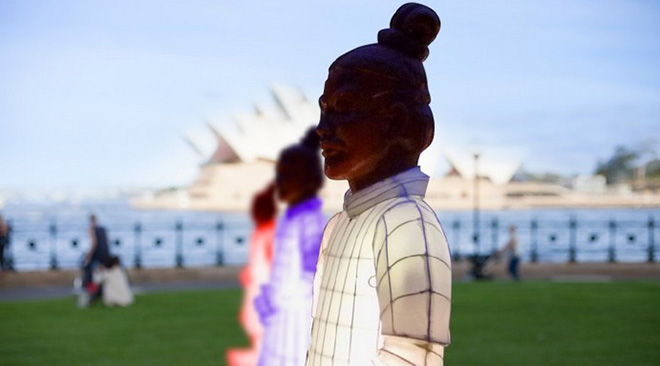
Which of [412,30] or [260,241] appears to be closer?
[412,30]

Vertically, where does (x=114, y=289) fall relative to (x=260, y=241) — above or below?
below

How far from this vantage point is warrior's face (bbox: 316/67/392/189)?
2137mm

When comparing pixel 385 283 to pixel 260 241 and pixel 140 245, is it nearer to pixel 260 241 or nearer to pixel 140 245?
pixel 260 241

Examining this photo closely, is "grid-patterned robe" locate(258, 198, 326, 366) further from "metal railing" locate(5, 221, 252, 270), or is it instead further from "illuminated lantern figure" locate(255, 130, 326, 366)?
"metal railing" locate(5, 221, 252, 270)

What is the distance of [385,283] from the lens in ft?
6.54

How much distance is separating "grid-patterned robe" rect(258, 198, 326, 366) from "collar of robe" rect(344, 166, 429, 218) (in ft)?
5.76

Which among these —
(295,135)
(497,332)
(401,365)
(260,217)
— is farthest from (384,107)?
(295,135)

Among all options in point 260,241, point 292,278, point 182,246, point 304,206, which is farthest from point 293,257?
point 182,246

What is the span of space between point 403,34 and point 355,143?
325mm

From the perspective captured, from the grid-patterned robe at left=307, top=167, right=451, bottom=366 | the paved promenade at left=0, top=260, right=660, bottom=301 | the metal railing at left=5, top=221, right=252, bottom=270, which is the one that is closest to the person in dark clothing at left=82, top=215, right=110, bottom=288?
the paved promenade at left=0, top=260, right=660, bottom=301

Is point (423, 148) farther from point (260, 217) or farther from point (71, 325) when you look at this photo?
point (71, 325)

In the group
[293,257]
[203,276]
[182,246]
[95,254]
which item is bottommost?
[203,276]

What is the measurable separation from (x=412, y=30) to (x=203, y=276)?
14591 mm

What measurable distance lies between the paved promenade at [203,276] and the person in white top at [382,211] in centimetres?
1235
